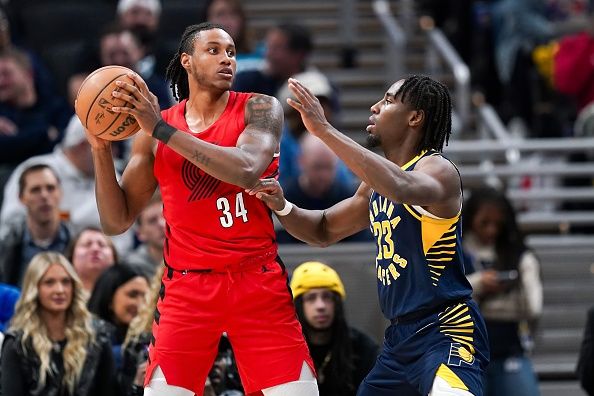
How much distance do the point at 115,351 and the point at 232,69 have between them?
2743 millimetres

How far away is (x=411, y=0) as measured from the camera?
47.3 feet

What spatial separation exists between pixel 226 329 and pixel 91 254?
318cm

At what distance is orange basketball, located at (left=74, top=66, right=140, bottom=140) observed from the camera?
6090mm

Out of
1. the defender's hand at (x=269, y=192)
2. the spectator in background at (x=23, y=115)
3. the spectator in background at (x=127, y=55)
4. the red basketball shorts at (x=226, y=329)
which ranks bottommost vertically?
the red basketball shorts at (x=226, y=329)

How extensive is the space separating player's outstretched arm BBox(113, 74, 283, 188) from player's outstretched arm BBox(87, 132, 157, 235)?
352 mm

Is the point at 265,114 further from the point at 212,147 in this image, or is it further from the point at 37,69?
the point at 37,69

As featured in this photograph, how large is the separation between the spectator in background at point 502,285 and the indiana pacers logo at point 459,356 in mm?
2880

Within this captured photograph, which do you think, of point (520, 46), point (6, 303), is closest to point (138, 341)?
point (6, 303)

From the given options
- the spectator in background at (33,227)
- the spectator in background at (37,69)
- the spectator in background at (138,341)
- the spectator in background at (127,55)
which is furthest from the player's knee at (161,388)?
the spectator in background at (37,69)

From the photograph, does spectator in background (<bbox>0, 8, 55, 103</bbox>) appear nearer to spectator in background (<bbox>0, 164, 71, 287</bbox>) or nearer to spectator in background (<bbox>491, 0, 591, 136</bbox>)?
spectator in background (<bbox>0, 164, 71, 287</bbox>)

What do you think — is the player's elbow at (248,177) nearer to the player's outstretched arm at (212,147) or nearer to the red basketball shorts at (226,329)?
the player's outstretched arm at (212,147)

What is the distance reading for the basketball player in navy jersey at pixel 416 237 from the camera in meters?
5.97

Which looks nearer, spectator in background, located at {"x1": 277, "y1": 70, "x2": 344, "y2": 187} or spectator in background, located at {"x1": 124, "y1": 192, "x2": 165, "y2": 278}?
spectator in background, located at {"x1": 124, "y1": 192, "x2": 165, "y2": 278}

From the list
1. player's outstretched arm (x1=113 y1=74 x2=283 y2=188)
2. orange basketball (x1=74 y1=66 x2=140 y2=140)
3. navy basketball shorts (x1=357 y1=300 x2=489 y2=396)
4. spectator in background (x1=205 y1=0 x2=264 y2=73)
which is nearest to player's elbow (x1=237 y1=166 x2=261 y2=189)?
player's outstretched arm (x1=113 y1=74 x2=283 y2=188)
